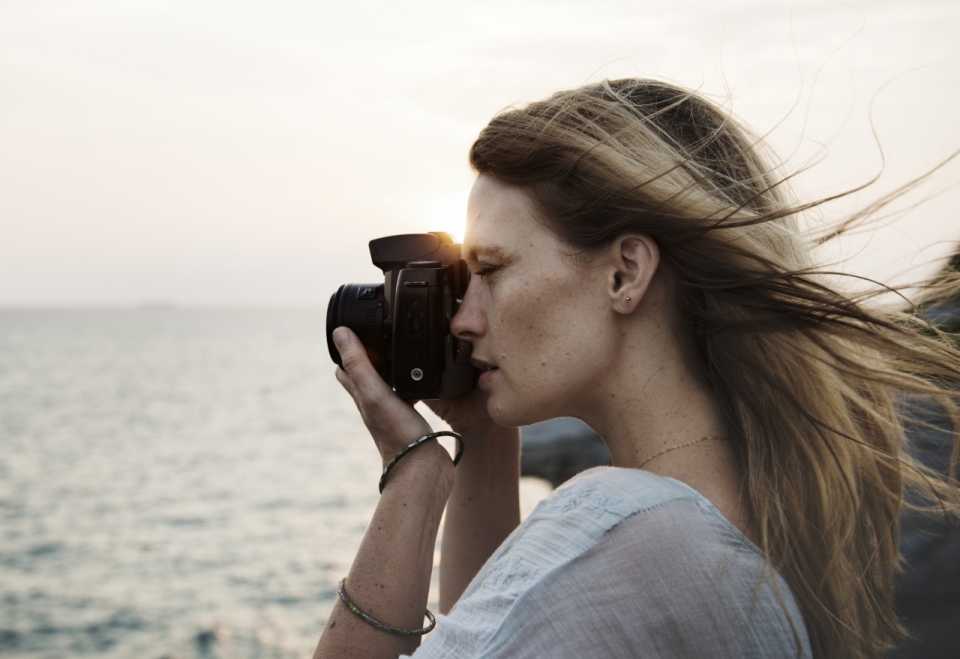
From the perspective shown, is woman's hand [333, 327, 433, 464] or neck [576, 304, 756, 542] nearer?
neck [576, 304, 756, 542]

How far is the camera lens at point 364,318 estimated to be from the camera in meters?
1.95

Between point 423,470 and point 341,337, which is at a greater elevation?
point 341,337

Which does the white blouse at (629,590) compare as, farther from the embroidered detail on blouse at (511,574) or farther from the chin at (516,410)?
the chin at (516,410)

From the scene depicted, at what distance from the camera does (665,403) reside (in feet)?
4.47

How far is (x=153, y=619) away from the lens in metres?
8.30

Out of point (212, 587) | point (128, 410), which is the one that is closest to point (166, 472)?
point (212, 587)

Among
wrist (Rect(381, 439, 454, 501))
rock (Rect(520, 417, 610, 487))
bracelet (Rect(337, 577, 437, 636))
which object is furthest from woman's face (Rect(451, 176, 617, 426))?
rock (Rect(520, 417, 610, 487))

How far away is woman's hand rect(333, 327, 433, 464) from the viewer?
5.86 feet

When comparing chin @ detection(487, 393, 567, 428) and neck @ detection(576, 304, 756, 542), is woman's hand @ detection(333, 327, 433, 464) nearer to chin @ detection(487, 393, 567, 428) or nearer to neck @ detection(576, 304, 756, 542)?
chin @ detection(487, 393, 567, 428)

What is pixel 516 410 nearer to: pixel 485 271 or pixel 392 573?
pixel 485 271

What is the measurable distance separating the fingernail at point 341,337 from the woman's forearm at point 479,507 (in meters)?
0.45

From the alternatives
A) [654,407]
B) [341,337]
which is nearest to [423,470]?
[341,337]

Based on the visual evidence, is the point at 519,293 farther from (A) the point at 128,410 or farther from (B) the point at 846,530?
(A) the point at 128,410

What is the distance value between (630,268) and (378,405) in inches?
28.5
